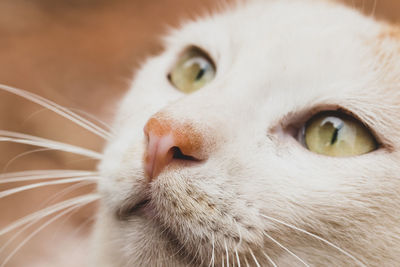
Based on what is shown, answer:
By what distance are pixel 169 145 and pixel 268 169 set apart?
0.23m

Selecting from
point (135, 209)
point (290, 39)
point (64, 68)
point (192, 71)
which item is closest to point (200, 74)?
point (192, 71)

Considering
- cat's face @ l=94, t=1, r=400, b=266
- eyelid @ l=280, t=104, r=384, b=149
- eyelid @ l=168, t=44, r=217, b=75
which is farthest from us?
eyelid @ l=168, t=44, r=217, b=75

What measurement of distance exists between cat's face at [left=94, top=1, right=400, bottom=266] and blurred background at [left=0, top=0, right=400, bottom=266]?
1.16 metres

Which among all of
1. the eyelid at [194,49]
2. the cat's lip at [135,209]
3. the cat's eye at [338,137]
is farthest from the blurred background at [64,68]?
the cat's eye at [338,137]

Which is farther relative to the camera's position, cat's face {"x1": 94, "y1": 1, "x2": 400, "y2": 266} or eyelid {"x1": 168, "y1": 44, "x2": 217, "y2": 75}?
eyelid {"x1": 168, "y1": 44, "x2": 217, "y2": 75}

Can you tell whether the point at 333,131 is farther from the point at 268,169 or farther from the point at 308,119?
the point at 268,169

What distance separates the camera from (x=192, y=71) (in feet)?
4.78

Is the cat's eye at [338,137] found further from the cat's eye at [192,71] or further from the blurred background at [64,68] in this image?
the blurred background at [64,68]

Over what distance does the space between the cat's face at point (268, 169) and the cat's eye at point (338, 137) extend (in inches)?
0.5

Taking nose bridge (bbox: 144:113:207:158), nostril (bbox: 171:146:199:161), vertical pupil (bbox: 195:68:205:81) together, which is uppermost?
vertical pupil (bbox: 195:68:205:81)

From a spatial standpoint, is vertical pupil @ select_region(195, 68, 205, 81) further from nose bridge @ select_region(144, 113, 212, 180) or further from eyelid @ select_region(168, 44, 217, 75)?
nose bridge @ select_region(144, 113, 212, 180)

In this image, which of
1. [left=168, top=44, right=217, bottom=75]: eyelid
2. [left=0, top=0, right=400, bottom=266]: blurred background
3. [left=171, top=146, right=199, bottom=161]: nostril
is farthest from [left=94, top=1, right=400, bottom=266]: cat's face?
[left=0, top=0, right=400, bottom=266]: blurred background

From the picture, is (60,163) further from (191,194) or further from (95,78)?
(191,194)

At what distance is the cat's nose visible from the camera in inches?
36.9
